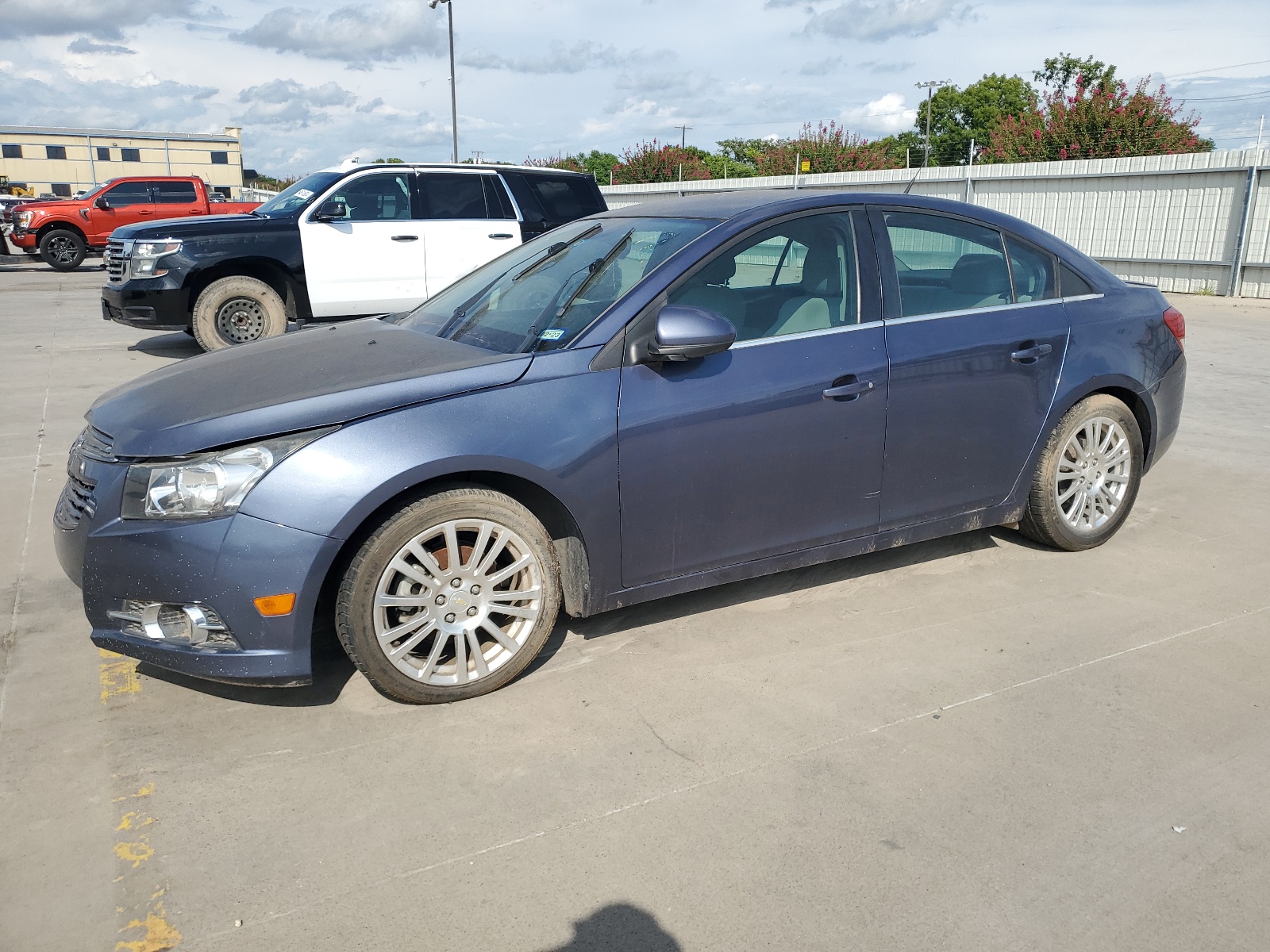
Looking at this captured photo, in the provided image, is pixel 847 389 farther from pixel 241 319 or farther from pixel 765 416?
pixel 241 319

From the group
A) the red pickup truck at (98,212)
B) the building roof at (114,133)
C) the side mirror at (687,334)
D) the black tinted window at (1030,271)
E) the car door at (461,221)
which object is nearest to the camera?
the side mirror at (687,334)

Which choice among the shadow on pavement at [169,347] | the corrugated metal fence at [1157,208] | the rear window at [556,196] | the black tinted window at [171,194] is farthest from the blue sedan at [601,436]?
the black tinted window at [171,194]

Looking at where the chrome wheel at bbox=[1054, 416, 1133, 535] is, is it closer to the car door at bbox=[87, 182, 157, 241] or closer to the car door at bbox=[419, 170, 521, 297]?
the car door at bbox=[419, 170, 521, 297]

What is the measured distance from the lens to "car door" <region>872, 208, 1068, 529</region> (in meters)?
4.09

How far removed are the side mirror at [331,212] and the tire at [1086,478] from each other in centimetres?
754

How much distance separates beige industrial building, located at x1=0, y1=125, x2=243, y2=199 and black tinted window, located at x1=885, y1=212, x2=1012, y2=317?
81.1m

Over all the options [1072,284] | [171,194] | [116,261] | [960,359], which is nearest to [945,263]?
[960,359]

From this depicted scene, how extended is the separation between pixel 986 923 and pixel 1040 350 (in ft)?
9.00

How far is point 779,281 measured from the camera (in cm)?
407

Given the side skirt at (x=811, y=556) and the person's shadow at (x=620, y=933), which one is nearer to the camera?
the person's shadow at (x=620, y=933)

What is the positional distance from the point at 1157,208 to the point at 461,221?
1383 cm

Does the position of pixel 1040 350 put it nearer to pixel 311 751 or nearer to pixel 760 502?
pixel 760 502

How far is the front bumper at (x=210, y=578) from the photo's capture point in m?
3.04

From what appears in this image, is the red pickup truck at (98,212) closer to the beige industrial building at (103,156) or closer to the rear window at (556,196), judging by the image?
the rear window at (556,196)
